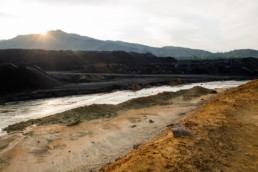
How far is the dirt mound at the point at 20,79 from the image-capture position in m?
45.5

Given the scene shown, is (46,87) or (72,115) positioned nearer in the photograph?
(72,115)

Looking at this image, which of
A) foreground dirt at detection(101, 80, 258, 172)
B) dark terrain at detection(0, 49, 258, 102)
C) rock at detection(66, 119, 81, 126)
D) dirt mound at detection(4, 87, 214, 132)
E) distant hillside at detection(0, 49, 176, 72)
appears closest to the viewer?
foreground dirt at detection(101, 80, 258, 172)

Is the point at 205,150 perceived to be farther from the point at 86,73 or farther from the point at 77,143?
the point at 86,73

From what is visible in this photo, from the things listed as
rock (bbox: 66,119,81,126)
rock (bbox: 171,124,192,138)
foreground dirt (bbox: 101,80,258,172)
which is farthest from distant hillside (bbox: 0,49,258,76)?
rock (bbox: 171,124,192,138)

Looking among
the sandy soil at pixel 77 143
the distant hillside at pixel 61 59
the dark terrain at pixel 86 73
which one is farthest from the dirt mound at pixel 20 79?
→ the distant hillside at pixel 61 59

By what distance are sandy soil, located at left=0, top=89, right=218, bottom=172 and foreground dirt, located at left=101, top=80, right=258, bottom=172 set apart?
3.04m

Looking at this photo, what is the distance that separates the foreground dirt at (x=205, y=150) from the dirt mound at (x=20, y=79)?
119ft

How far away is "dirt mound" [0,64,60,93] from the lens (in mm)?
45500

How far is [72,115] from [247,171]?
17178 millimetres

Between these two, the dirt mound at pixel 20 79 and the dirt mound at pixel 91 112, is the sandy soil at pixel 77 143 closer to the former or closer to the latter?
the dirt mound at pixel 91 112

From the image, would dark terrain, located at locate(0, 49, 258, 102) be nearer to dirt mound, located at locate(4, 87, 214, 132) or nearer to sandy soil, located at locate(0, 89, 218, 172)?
dirt mound, located at locate(4, 87, 214, 132)

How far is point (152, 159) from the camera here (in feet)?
31.4

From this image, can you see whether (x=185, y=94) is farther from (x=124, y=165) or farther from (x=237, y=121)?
(x=124, y=165)

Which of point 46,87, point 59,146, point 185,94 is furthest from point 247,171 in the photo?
point 46,87
